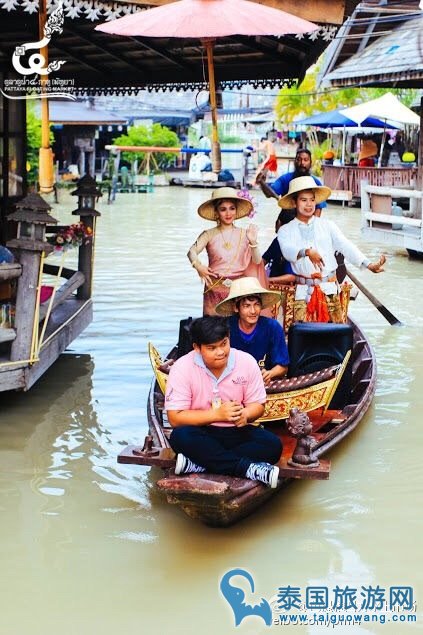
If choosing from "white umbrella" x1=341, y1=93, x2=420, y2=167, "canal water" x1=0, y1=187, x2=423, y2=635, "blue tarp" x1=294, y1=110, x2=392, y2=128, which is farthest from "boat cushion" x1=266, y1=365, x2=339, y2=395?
"blue tarp" x1=294, y1=110, x2=392, y2=128

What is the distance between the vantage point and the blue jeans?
203 inches

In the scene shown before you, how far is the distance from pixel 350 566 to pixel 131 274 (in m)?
10.2

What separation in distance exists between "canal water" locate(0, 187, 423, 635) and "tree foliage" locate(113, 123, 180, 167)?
2846cm

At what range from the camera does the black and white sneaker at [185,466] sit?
5.13 metres

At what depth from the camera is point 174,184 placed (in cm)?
3797

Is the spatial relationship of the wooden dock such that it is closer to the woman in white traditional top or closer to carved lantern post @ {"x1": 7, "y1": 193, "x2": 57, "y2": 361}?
carved lantern post @ {"x1": 7, "y1": 193, "x2": 57, "y2": 361}

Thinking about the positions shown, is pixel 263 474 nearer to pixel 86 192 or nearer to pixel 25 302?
pixel 25 302

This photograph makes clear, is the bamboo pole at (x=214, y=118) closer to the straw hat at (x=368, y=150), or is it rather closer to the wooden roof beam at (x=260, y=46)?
the wooden roof beam at (x=260, y=46)

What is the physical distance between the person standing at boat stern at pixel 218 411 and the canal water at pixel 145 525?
0.49 m

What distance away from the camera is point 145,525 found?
5.64m

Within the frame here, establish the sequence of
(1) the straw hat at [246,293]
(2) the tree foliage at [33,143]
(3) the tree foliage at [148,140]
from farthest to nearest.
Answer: (3) the tree foliage at [148,140]
(2) the tree foliage at [33,143]
(1) the straw hat at [246,293]

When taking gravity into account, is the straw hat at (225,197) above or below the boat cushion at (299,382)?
above

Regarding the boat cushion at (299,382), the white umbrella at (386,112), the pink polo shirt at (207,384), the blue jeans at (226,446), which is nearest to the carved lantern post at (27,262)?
the boat cushion at (299,382)

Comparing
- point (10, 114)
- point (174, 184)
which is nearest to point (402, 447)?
point (10, 114)
